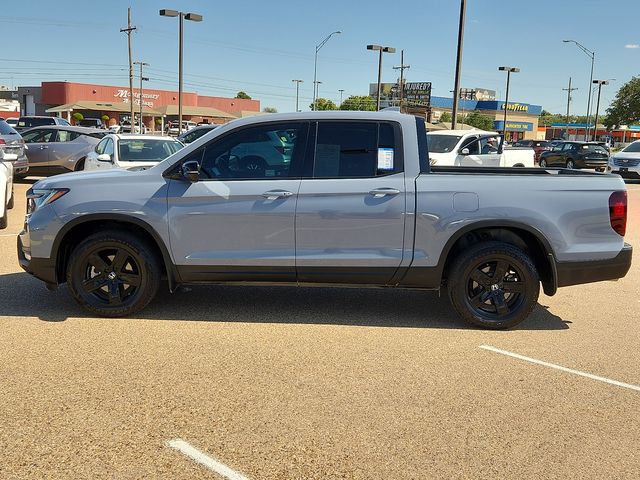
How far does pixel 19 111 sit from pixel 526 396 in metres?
90.8

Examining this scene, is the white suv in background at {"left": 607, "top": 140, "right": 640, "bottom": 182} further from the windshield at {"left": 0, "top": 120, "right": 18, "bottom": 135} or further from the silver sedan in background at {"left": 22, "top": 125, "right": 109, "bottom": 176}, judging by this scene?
the windshield at {"left": 0, "top": 120, "right": 18, "bottom": 135}

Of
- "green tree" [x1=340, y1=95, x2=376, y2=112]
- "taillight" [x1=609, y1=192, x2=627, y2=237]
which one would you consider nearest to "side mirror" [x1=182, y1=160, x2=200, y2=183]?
"taillight" [x1=609, y1=192, x2=627, y2=237]

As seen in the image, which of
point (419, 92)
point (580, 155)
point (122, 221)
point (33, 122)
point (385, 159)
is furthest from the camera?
point (419, 92)

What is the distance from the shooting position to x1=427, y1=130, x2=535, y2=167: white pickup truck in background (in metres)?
17.0

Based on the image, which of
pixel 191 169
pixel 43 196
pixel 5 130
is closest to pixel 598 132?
pixel 5 130

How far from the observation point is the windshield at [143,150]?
12.4 m

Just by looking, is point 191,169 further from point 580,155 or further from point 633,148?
point 580,155

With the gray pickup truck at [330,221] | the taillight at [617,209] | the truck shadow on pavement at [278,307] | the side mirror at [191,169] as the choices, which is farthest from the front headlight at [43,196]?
the taillight at [617,209]

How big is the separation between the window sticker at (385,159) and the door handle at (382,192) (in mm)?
205

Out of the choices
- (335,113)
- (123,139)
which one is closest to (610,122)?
(123,139)

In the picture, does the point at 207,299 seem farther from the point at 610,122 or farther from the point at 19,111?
the point at 19,111

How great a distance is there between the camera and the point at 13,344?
4.91 m

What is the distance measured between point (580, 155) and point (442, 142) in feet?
51.8

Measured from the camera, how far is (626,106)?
226 feet
